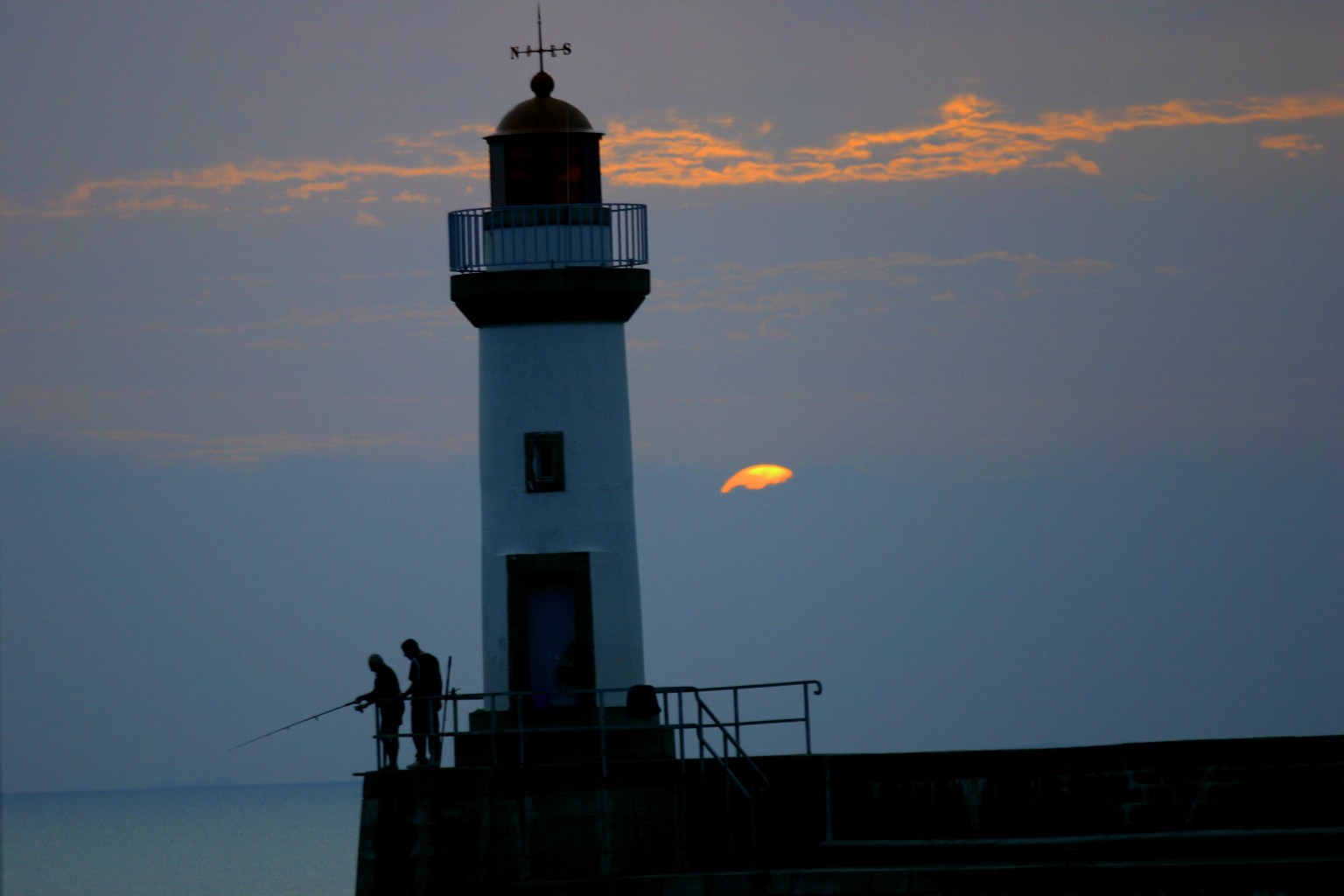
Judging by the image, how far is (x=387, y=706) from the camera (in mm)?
23219

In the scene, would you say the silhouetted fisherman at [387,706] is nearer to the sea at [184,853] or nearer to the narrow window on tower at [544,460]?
the narrow window on tower at [544,460]

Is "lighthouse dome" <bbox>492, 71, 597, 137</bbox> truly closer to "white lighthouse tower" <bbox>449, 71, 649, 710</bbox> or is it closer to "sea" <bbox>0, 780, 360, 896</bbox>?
"white lighthouse tower" <bbox>449, 71, 649, 710</bbox>

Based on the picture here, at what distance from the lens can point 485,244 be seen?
81.9 feet

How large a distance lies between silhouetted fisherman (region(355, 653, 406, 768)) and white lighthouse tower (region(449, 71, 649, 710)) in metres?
1.50

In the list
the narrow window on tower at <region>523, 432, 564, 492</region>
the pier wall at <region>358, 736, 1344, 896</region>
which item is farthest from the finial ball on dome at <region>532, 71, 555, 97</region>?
the pier wall at <region>358, 736, 1344, 896</region>

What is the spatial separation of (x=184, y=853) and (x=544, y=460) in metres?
89.0

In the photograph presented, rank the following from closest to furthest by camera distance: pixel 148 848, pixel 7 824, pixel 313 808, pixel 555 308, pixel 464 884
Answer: pixel 464 884 → pixel 555 308 → pixel 148 848 → pixel 7 824 → pixel 313 808

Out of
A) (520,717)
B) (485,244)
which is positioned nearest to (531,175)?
(485,244)

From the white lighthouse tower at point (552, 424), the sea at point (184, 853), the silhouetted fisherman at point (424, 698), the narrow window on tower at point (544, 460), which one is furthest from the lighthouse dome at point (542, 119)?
the sea at point (184, 853)

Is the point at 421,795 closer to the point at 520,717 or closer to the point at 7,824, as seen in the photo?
the point at 520,717

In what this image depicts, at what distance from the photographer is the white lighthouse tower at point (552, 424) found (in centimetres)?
2445

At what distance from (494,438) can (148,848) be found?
3765 inches

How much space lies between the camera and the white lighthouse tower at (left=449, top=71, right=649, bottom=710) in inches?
963

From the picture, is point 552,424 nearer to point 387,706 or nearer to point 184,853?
point 387,706
